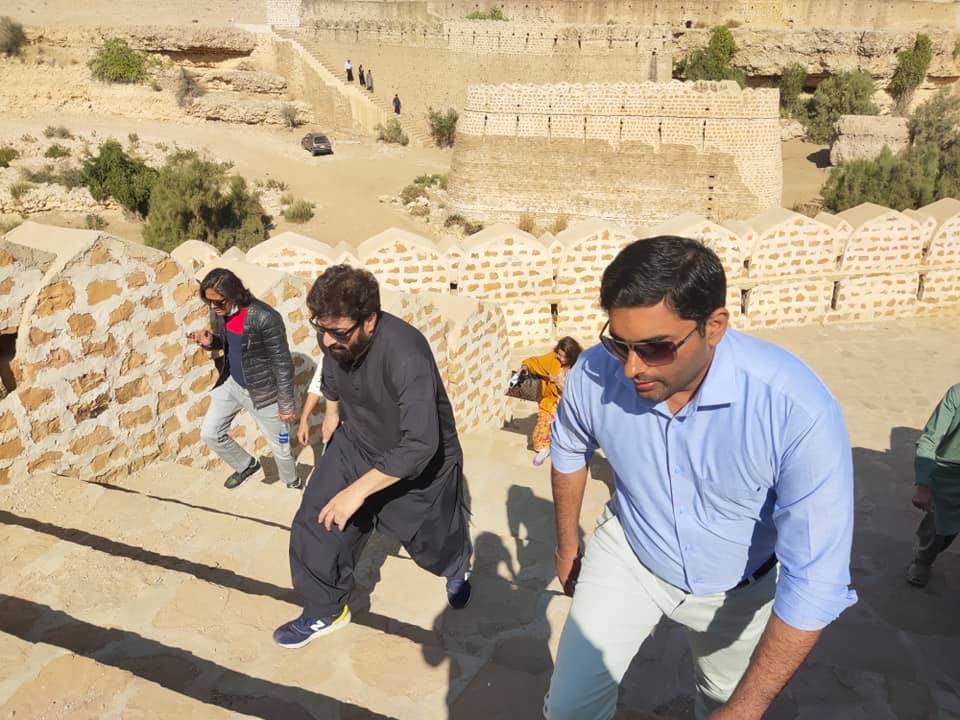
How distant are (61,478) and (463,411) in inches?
122

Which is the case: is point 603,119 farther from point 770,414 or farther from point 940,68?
point 940,68

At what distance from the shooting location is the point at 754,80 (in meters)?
29.3

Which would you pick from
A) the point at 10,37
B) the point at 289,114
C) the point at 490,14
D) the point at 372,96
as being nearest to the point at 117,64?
the point at 10,37

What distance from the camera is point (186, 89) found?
2608cm

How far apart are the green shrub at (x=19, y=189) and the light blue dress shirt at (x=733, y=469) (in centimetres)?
2000

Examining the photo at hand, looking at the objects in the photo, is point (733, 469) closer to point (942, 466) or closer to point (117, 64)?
point (942, 466)

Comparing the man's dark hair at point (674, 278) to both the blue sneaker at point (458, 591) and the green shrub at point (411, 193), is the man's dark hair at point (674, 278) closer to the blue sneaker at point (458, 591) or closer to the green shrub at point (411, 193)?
the blue sneaker at point (458, 591)

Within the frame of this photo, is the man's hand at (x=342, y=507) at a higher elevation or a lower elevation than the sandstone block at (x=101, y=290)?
lower

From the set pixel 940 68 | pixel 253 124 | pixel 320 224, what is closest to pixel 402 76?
pixel 253 124

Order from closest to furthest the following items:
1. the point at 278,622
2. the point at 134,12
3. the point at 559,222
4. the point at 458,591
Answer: the point at 278,622, the point at 458,591, the point at 559,222, the point at 134,12

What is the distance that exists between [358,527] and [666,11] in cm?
2991

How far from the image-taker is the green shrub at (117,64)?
2512 centimetres

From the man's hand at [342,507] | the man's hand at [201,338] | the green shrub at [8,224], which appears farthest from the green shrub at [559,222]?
the man's hand at [342,507]

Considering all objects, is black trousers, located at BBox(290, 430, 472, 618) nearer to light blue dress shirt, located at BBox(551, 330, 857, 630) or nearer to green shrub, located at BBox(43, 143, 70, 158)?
light blue dress shirt, located at BBox(551, 330, 857, 630)
